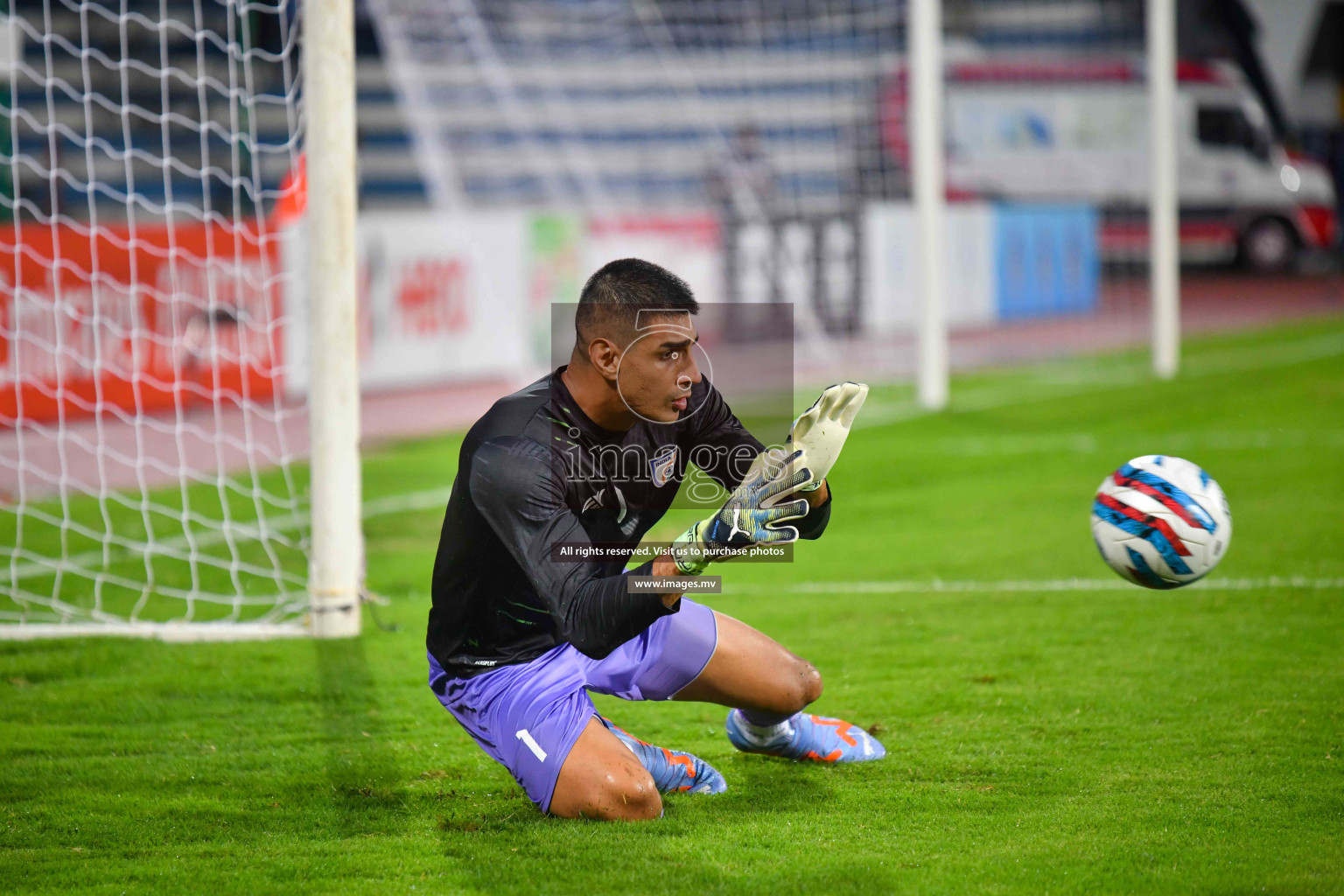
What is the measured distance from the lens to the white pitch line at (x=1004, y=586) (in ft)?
20.9

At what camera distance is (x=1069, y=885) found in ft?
10.7

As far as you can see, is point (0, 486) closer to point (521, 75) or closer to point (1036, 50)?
point (521, 75)

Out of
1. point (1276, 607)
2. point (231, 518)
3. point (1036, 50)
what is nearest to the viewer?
point (1276, 607)

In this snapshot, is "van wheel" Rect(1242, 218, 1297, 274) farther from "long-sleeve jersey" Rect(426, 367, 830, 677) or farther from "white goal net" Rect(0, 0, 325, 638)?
"long-sleeve jersey" Rect(426, 367, 830, 677)

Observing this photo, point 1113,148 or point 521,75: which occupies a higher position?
point 521,75

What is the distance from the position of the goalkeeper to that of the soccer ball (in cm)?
100

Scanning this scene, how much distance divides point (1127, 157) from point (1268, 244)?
36.0 ft

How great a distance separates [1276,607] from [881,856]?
326cm

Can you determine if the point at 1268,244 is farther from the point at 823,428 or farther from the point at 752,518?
the point at 752,518

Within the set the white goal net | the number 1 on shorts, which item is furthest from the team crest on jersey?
the white goal net

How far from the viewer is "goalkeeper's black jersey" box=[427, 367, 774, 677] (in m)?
3.37

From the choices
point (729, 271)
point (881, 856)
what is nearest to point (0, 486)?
point (881, 856)

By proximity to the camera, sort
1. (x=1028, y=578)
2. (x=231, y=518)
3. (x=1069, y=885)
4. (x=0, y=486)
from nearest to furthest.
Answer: (x=1069, y=885), (x=1028, y=578), (x=231, y=518), (x=0, y=486)


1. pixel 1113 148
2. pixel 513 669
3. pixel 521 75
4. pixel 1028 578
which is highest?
pixel 521 75
